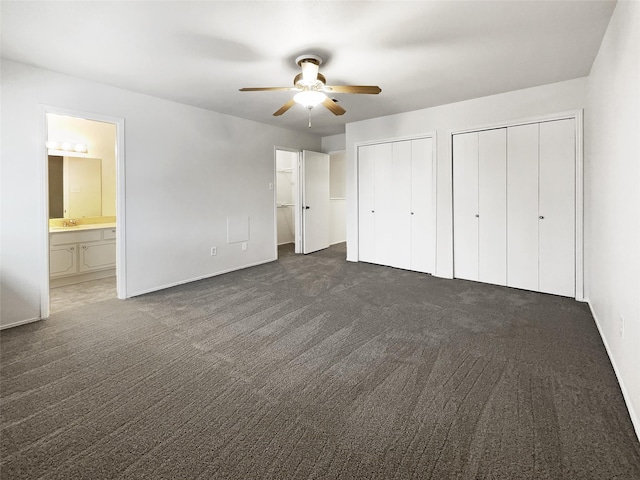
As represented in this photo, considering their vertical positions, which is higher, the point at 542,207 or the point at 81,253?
the point at 542,207

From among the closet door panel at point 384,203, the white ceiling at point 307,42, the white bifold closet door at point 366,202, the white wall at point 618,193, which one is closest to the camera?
the white wall at point 618,193

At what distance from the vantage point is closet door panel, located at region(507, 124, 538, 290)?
3805 millimetres

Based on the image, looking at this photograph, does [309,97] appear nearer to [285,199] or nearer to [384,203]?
[384,203]

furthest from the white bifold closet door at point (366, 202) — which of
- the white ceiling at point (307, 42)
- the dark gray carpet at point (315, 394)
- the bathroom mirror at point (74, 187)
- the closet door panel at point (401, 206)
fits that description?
the bathroom mirror at point (74, 187)

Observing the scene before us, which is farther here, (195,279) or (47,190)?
(195,279)

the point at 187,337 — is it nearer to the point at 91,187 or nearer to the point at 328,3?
the point at 328,3

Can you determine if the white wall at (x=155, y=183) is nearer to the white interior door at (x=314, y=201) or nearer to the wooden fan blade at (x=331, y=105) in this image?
the white interior door at (x=314, y=201)

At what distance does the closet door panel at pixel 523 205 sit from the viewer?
3805 mm

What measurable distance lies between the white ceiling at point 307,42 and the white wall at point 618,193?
0.39 metres

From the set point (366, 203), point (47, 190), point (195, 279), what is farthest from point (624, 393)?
point (47, 190)

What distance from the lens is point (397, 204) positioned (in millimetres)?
5105

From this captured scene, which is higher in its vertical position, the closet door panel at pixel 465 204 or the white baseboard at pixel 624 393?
the closet door panel at pixel 465 204

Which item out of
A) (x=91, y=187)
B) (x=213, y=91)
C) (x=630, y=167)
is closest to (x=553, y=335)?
(x=630, y=167)

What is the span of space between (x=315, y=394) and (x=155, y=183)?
3352 millimetres
